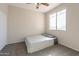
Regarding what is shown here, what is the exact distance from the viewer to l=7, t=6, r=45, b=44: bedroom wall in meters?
2.54

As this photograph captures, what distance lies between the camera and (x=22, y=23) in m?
2.95

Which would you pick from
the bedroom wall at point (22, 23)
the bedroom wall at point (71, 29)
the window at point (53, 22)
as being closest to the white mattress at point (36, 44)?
the bedroom wall at point (22, 23)

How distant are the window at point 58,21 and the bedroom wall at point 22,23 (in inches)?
22.2

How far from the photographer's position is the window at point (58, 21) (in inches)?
100

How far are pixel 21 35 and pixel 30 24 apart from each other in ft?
1.92

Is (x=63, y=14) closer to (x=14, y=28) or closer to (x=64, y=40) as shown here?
(x=64, y=40)

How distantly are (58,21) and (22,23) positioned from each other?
5.07ft

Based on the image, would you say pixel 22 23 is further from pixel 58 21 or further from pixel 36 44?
pixel 58 21

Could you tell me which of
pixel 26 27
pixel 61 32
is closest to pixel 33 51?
pixel 26 27

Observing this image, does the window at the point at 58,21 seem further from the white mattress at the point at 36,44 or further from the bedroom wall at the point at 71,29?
the white mattress at the point at 36,44

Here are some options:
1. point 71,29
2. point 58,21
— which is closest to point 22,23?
point 58,21

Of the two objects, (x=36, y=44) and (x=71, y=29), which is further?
(x=71, y=29)

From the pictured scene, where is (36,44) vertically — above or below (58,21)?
below

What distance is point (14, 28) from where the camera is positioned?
2.83m
